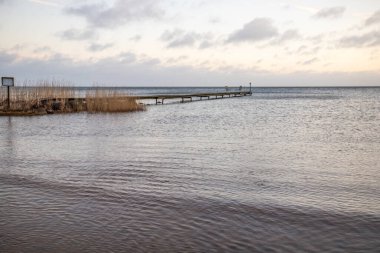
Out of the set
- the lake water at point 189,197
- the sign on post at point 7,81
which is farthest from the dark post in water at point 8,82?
the lake water at point 189,197

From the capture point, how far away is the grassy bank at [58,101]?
29.4m

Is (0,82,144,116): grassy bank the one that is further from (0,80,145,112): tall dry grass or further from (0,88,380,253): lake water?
(0,88,380,253): lake water

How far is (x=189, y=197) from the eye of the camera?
24.0 feet

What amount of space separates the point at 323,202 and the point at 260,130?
12.6 meters

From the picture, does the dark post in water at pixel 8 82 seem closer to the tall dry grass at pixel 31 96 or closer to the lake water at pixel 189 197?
the tall dry grass at pixel 31 96

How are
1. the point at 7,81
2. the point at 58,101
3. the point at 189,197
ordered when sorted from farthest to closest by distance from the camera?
the point at 58,101 → the point at 7,81 → the point at 189,197

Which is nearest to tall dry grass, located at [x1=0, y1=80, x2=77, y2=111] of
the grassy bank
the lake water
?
the grassy bank

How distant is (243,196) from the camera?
24.2 feet

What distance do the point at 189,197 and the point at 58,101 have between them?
26772 millimetres

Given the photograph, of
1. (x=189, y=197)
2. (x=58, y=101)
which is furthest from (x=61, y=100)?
(x=189, y=197)

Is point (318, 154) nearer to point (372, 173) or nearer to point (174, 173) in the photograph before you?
point (372, 173)

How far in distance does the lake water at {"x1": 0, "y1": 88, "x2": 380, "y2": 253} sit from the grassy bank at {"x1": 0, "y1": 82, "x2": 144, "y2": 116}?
52.5ft

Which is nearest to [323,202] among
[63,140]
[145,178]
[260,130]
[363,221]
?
[363,221]

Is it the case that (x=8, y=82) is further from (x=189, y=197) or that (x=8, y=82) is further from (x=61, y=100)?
(x=189, y=197)
